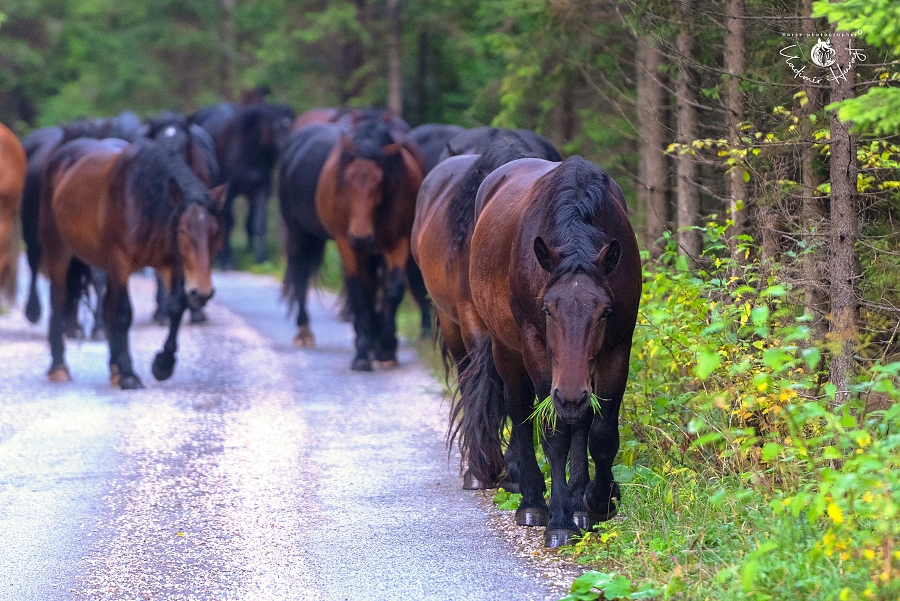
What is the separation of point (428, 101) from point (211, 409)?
44.8 feet

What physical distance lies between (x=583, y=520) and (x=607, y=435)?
1.49 ft

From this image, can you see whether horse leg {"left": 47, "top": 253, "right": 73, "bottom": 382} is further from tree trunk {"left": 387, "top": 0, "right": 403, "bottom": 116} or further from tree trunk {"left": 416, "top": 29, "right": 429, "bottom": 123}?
tree trunk {"left": 416, "top": 29, "right": 429, "bottom": 123}

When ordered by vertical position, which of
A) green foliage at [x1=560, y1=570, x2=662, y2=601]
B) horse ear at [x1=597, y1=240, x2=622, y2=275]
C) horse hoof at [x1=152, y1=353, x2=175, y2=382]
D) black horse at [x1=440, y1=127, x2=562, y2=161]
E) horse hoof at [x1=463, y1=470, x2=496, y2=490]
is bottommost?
horse hoof at [x1=152, y1=353, x2=175, y2=382]

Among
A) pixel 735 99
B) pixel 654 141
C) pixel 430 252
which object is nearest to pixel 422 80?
pixel 654 141

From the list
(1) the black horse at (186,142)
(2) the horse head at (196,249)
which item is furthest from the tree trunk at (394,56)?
(2) the horse head at (196,249)

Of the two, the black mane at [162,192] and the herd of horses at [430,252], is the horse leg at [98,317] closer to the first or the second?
the herd of horses at [430,252]

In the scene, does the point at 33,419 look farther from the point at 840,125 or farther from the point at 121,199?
the point at 840,125

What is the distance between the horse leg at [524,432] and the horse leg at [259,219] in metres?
16.0

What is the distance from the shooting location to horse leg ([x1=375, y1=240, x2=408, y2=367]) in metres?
11.7

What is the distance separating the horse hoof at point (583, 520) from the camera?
5.73m

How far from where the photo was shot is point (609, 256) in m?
5.24

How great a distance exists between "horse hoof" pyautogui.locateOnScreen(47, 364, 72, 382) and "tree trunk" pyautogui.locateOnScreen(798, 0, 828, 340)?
7.11 m

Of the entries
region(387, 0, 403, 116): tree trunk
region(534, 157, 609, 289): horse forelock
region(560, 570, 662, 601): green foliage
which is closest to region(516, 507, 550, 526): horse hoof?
region(560, 570, 662, 601): green foliage

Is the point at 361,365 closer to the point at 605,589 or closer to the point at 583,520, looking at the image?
the point at 583,520
